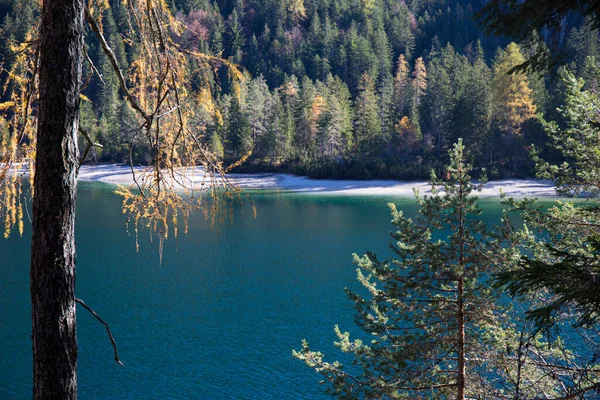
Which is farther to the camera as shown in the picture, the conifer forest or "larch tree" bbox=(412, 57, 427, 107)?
"larch tree" bbox=(412, 57, 427, 107)

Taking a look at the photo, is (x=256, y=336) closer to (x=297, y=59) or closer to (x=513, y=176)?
(x=513, y=176)

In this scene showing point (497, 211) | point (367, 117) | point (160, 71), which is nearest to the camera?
point (160, 71)

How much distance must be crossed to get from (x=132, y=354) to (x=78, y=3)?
457 inches

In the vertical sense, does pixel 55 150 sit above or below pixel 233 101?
below

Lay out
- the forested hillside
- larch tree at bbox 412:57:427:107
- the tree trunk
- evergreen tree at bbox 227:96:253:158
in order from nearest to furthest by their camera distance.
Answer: the tree trunk < the forested hillside < evergreen tree at bbox 227:96:253:158 < larch tree at bbox 412:57:427:107

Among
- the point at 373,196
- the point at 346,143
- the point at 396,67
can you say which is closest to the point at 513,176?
the point at 373,196

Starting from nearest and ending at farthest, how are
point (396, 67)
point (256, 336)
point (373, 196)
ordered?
point (256, 336) → point (373, 196) → point (396, 67)

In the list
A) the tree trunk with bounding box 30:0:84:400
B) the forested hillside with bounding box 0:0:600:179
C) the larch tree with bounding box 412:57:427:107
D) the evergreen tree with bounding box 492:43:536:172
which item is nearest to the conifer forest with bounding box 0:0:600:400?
the tree trunk with bounding box 30:0:84:400

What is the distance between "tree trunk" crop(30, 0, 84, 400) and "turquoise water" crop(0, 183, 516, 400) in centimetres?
563

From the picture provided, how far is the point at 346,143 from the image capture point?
170 ft

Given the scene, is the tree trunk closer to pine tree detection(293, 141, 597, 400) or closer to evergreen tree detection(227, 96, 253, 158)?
pine tree detection(293, 141, 597, 400)

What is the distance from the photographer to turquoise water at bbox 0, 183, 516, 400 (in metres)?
11.5

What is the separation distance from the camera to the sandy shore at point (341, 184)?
39.0 meters

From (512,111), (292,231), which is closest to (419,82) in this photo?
(512,111)
